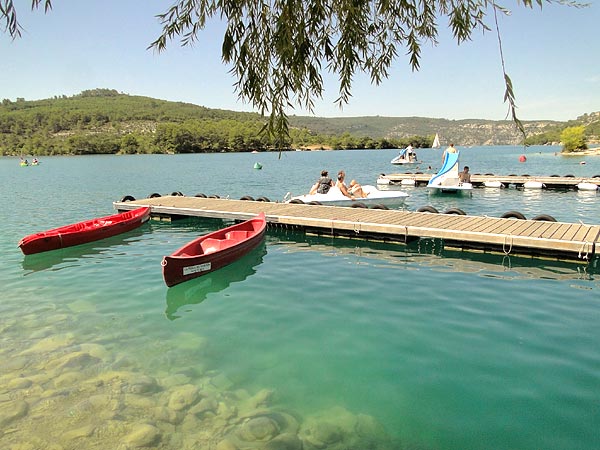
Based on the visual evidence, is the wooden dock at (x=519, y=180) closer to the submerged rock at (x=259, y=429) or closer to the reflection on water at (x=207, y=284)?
the reflection on water at (x=207, y=284)

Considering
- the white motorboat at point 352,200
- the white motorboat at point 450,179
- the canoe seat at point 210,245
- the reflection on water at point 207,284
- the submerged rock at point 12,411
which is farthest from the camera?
the white motorboat at point 450,179

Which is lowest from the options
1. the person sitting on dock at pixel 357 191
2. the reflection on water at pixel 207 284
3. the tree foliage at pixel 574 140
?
the reflection on water at pixel 207 284

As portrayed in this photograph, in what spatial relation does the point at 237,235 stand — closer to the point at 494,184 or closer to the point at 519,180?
the point at 494,184

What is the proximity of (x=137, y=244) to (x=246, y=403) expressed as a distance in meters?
11.2

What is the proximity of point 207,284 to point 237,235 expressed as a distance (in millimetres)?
3380

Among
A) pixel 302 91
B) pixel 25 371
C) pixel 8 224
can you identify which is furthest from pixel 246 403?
pixel 8 224

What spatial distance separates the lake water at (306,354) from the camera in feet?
17.5

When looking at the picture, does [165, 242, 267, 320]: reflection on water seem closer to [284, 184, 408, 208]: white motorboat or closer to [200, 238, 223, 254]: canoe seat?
[200, 238, 223, 254]: canoe seat

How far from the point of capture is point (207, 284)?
11.2 meters

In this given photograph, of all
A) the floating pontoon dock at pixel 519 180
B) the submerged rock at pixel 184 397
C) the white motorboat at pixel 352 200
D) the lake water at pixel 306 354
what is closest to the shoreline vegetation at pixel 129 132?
the floating pontoon dock at pixel 519 180

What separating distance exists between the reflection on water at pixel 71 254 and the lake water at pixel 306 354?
0.21 m

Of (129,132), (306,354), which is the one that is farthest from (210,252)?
(129,132)

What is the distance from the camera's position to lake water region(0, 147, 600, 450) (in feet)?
17.5

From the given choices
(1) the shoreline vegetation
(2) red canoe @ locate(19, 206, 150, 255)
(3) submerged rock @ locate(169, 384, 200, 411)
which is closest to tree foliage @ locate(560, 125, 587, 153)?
(1) the shoreline vegetation
